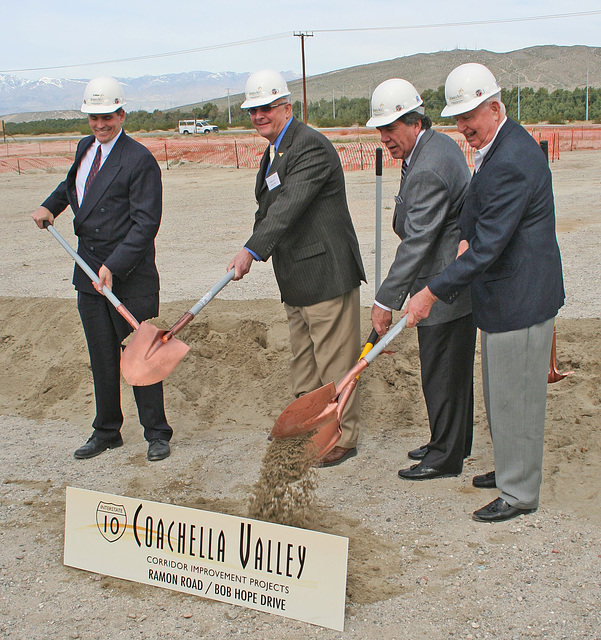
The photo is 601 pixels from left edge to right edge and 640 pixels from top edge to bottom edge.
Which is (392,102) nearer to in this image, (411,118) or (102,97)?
(411,118)

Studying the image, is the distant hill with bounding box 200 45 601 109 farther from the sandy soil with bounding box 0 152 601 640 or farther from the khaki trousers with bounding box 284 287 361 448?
the khaki trousers with bounding box 284 287 361 448

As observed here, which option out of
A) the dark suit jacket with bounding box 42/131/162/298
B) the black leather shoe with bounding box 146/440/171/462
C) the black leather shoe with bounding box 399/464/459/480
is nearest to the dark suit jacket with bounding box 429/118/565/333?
the black leather shoe with bounding box 399/464/459/480

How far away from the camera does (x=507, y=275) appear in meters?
3.06

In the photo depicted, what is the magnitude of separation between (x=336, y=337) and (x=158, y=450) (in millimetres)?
1306

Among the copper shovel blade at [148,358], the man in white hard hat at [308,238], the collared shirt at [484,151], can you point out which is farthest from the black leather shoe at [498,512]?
the copper shovel blade at [148,358]

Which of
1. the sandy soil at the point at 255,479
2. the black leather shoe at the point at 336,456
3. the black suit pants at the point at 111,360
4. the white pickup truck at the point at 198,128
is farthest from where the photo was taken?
the white pickup truck at the point at 198,128

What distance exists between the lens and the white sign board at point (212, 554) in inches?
103

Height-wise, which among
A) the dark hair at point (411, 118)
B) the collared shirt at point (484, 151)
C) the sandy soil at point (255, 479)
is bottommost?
the sandy soil at point (255, 479)

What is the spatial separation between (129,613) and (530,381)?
1.99 metres

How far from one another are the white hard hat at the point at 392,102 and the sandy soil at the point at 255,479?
193 cm

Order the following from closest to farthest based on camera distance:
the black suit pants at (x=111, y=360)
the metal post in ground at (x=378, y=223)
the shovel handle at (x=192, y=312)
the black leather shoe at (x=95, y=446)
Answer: the shovel handle at (x=192, y=312) → the black suit pants at (x=111, y=360) → the black leather shoe at (x=95, y=446) → the metal post in ground at (x=378, y=223)

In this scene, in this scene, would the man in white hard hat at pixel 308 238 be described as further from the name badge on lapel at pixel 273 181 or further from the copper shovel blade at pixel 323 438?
the copper shovel blade at pixel 323 438

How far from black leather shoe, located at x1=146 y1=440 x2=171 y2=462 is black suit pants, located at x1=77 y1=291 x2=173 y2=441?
0.12 ft

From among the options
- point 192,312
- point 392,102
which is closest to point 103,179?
point 192,312
